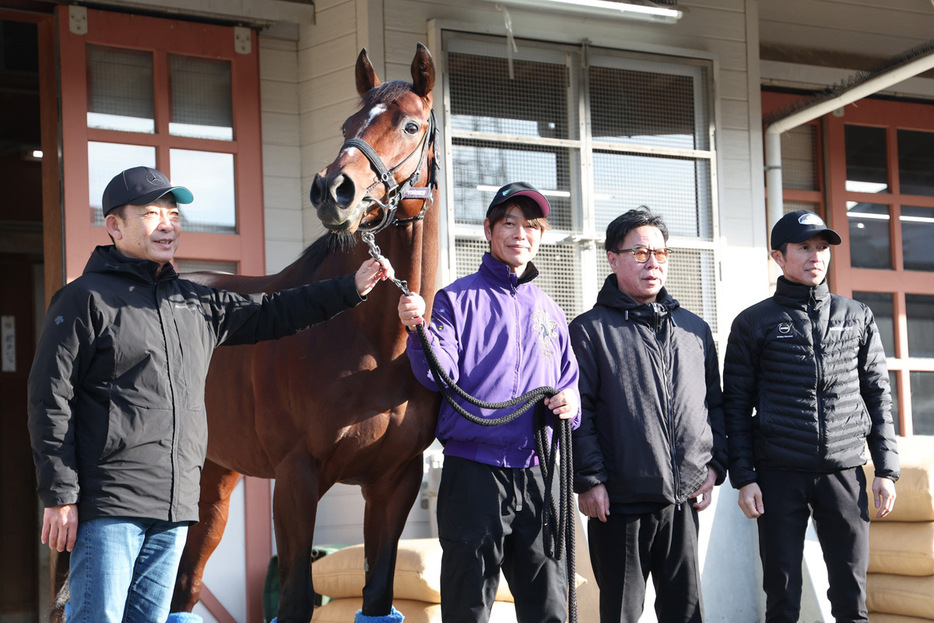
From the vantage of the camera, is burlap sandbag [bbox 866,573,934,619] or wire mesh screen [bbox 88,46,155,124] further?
wire mesh screen [bbox 88,46,155,124]

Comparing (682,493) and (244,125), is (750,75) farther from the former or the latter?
(682,493)

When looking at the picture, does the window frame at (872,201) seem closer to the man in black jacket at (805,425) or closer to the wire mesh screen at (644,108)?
the wire mesh screen at (644,108)

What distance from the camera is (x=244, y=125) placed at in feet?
18.1

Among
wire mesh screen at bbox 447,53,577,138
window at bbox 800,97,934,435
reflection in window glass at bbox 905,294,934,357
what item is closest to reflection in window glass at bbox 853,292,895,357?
window at bbox 800,97,934,435

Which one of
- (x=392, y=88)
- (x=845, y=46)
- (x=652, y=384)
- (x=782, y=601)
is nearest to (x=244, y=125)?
(x=392, y=88)

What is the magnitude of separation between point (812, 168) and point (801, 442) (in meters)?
4.36

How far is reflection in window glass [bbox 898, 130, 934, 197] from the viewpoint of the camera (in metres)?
7.24

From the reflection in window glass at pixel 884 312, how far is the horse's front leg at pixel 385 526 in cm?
479

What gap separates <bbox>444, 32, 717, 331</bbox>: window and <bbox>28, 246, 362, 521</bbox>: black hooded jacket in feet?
9.28

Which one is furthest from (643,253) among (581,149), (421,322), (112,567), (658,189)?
(658,189)

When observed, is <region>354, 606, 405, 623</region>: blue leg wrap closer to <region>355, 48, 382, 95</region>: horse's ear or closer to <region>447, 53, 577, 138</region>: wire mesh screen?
<region>355, 48, 382, 95</region>: horse's ear

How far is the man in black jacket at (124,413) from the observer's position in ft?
7.45

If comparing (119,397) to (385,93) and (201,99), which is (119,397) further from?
(201,99)

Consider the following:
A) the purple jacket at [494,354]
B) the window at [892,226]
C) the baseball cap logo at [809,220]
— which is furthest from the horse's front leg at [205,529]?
the window at [892,226]
